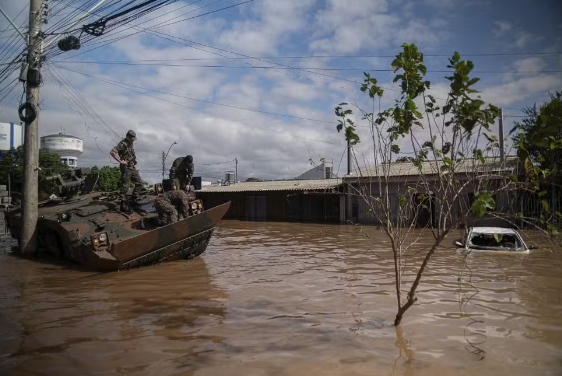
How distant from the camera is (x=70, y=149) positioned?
184ft

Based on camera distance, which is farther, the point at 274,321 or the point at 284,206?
the point at 284,206

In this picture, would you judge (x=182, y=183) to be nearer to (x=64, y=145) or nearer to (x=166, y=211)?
(x=166, y=211)

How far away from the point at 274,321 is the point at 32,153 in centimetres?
889

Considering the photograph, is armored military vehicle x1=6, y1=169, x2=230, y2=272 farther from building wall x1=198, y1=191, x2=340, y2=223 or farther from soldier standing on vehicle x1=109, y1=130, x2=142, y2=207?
building wall x1=198, y1=191, x2=340, y2=223

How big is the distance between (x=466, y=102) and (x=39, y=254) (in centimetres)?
1104

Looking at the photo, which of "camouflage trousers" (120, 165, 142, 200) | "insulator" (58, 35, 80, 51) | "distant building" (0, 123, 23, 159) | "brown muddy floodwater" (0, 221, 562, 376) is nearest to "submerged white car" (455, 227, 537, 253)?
"brown muddy floodwater" (0, 221, 562, 376)

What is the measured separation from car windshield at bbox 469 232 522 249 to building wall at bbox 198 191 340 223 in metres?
12.7

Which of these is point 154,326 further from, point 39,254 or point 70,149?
point 70,149

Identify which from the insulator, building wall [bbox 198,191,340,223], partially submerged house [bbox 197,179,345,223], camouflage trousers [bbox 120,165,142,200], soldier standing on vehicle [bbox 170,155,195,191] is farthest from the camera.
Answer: building wall [bbox 198,191,340,223]

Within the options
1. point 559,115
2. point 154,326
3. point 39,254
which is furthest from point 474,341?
point 39,254

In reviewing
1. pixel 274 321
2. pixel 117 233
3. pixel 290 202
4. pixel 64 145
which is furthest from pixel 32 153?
pixel 64 145

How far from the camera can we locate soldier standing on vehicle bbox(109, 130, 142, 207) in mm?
10156

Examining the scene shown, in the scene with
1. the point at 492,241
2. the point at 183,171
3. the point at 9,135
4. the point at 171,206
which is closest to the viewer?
the point at 171,206

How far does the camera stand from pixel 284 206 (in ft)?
86.2
